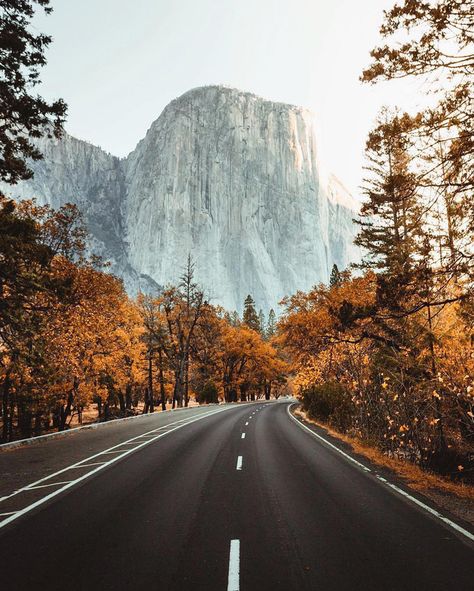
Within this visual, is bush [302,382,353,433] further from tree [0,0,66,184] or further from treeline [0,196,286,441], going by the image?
tree [0,0,66,184]

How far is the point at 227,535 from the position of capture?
19.6 ft

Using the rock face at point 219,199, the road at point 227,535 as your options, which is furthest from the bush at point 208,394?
the rock face at point 219,199

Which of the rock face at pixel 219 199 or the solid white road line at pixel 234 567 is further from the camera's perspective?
the rock face at pixel 219 199

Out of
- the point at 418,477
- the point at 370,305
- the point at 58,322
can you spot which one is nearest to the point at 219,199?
the point at 58,322

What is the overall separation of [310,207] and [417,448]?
16803 cm

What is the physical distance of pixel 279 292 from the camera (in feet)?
509

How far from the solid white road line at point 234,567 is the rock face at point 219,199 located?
5269 inches

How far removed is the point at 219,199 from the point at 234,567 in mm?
160272

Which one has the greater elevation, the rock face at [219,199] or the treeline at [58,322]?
the rock face at [219,199]

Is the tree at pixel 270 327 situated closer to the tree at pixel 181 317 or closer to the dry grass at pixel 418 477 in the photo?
the tree at pixel 181 317

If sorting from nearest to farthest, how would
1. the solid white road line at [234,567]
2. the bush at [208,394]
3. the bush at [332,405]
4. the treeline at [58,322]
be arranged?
1. the solid white road line at [234,567]
2. the treeline at [58,322]
3. the bush at [332,405]
4. the bush at [208,394]

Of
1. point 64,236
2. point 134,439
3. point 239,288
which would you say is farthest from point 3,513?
point 239,288

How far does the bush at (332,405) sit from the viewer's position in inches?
795

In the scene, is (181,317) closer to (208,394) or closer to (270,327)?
(208,394)
